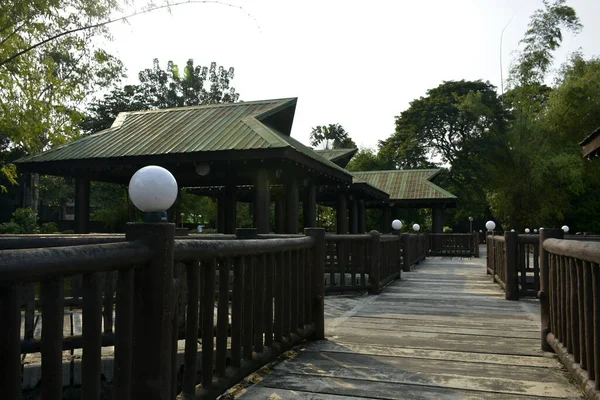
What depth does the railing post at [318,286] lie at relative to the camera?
444 cm

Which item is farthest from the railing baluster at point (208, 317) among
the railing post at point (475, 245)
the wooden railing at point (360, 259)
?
the railing post at point (475, 245)

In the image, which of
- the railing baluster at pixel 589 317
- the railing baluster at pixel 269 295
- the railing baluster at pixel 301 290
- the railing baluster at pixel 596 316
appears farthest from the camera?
the railing baluster at pixel 301 290

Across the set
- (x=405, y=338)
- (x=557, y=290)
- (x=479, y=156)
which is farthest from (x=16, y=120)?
(x=479, y=156)

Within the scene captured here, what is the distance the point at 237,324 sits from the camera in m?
2.99

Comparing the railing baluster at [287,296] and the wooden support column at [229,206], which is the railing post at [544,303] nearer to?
the railing baluster at [287,296]

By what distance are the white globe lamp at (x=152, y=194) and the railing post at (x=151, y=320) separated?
17.2 inches

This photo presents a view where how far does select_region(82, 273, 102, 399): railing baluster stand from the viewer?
5.39ft

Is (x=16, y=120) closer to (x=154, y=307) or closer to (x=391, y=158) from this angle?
(x=154, y=307)

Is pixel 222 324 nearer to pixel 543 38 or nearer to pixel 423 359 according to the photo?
pixel 423 359

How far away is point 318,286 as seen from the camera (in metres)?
4.46

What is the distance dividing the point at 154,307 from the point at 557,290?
3130 millimetres

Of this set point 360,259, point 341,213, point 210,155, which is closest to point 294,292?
point 360,259

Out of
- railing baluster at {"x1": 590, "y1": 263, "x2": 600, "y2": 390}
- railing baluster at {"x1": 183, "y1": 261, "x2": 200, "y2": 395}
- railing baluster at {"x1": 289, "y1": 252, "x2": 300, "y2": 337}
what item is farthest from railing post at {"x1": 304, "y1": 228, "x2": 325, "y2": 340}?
railing baluster at {"x1": 590, "y1": 263, "x2": 600, "y2": 390}

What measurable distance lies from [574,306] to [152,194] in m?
2.73
